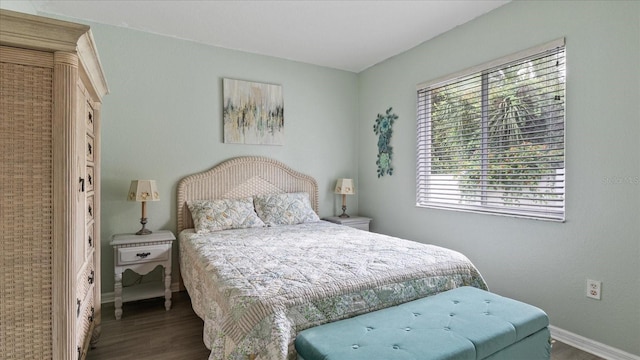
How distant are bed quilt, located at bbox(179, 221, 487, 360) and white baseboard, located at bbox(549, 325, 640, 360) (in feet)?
2.50

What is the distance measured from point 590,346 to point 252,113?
340 centimetres

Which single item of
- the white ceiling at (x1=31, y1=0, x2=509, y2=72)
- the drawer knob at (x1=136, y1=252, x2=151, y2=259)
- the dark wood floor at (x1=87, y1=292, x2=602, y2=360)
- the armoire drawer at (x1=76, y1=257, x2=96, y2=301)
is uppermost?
the white ceiling at (x1=31, y1=0, x2=509, y2=72)

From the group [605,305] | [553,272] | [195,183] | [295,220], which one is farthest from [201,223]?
[605,305]

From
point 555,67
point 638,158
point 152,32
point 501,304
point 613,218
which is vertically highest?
point 152,32

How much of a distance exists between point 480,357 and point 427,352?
28 cm

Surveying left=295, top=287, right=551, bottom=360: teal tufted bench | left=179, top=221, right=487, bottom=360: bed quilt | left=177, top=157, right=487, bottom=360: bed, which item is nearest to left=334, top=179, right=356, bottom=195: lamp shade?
left=177, top=157, right=487, bottom=360: bed

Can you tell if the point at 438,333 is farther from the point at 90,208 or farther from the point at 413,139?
the point at 413,139

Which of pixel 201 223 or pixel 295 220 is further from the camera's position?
pixel 295 220

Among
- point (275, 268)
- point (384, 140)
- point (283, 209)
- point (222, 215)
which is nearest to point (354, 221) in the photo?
point (283, 209)

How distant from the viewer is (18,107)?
4.14ft

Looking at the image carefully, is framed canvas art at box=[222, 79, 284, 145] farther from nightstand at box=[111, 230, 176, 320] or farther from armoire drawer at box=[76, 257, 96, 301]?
armoire drawer at box=[76, 257, 96, 301]

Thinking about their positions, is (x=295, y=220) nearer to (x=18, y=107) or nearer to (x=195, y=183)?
(x=195, y=183)

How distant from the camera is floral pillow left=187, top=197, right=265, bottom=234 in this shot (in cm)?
302

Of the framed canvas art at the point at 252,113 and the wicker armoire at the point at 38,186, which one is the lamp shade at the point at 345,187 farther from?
the wicker armoire at the point at 38,186
